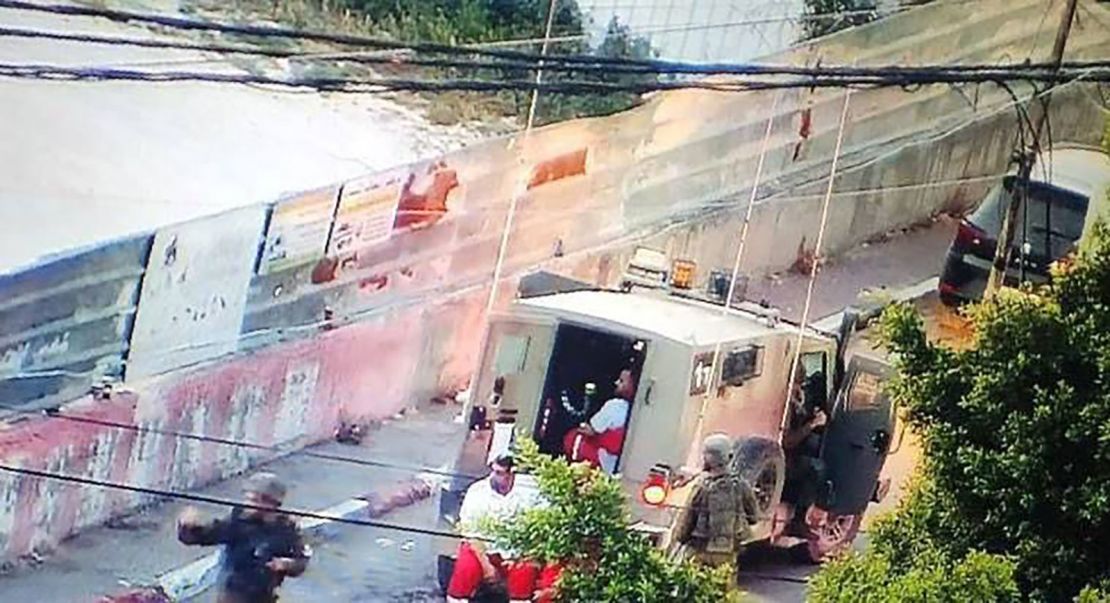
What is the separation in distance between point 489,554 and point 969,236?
168 cm

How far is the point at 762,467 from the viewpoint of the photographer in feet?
19.3

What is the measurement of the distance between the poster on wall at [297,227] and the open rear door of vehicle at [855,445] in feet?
5.38

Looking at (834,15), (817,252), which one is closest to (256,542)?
(817,252)

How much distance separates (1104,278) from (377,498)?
6.37ft

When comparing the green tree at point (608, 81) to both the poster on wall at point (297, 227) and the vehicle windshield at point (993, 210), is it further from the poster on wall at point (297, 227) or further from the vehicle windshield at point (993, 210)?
the vehicle windshield at point (993, 210)

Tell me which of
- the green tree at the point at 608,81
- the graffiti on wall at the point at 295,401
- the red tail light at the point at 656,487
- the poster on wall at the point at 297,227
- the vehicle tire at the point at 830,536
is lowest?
the vehicle tire at the point at 830,536

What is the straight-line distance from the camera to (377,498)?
216 inches

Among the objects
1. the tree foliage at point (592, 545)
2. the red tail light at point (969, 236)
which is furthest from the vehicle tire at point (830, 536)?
the tree foliage at point (592, 545)

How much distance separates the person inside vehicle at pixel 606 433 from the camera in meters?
5.62

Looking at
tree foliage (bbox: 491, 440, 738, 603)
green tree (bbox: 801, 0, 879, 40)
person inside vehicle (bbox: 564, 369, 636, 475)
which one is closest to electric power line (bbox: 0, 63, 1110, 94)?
green tree (bbox: 801, 0, 879, 40)

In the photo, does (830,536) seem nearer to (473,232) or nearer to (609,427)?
(609,427)

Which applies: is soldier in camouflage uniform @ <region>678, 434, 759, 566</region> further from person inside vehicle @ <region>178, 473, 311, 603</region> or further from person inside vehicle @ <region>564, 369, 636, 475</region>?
person inside vehicle @ <region>178, 473, 311, 603</region>

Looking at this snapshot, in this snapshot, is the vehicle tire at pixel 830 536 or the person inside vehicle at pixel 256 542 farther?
the vehicle tire at pixel 830 536

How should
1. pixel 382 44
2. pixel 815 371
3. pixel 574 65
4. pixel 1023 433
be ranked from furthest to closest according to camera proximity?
pixel 815 371, pixel 382 44, pixel 574 65, pixel 1023 433
